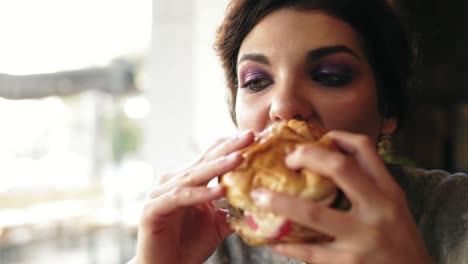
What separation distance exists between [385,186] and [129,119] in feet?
9.76

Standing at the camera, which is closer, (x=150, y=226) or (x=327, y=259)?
(x=327, y=259)

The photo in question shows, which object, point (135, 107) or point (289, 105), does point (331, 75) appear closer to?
point (289, 105)

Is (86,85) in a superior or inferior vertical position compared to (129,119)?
superior

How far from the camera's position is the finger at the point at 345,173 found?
1.75ft

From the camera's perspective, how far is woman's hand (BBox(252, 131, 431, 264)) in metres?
0.54

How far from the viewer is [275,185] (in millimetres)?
580

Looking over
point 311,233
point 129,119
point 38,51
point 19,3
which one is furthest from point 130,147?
point 311,233

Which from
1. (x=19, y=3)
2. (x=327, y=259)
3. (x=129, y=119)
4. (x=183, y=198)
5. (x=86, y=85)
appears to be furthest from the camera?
(x=129, y=119)

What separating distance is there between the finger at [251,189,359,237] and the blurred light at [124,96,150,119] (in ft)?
9.41

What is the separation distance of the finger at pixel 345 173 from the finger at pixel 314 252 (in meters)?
0.07

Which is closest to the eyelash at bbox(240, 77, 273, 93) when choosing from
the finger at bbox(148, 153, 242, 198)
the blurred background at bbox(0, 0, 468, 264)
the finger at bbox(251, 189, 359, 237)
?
the finger at bbox(148, 153, 242, 198)

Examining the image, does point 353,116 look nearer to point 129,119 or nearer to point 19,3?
point 19,3

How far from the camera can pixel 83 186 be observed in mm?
3289

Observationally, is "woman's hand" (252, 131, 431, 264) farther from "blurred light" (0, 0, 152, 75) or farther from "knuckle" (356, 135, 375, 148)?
"blurred light" (0, 0, 152, 75)
